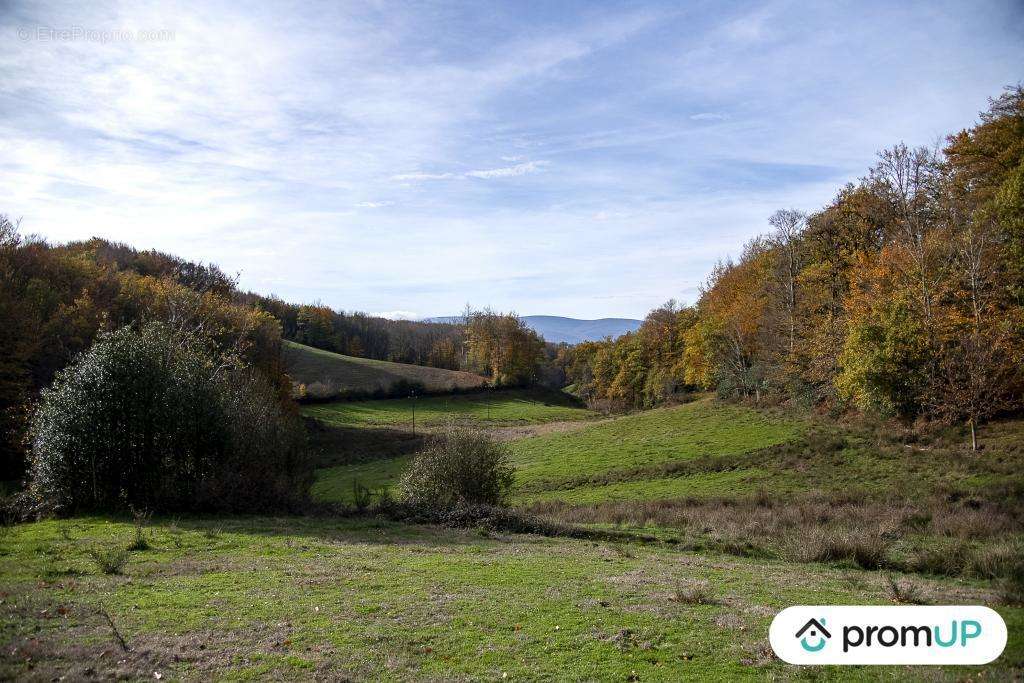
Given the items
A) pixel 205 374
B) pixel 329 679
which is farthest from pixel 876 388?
pixel 329 679

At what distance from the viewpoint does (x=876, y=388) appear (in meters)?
35.8

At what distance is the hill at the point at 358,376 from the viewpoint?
88.8m

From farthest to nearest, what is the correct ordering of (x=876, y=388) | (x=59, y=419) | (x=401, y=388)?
(x=401, y=388)
(x=876, y=388)
(x=59, y=419)

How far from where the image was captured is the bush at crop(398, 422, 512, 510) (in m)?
22.4

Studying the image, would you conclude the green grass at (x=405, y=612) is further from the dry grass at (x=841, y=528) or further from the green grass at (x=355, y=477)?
the green grass at (x=355, y=477)

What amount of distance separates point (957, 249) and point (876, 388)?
923cm

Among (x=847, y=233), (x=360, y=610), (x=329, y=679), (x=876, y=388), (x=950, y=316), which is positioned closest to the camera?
(x=329, y=679)

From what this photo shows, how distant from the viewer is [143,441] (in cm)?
2052

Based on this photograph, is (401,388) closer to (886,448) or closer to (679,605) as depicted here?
(886,448)

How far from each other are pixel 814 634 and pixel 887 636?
3.12 ft

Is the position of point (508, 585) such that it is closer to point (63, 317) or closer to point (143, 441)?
point (143, 441)

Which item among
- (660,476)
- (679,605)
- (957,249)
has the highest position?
(957,249)

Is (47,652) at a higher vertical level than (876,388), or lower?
lower

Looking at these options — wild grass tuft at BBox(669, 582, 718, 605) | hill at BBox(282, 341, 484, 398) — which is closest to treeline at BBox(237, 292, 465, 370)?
hill at BBox(282, 341, 484, 398)
